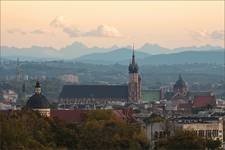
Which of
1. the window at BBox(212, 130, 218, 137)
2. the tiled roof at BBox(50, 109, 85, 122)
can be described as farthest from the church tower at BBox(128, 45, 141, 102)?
the window at BBox(212, 130, 218, 137)

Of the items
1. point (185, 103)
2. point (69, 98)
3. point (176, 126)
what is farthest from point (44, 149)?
point (69, 98)

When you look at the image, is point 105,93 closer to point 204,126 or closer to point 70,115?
point 70,115

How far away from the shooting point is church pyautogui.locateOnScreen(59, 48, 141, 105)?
151 m

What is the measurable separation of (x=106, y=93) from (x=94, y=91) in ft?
6.88

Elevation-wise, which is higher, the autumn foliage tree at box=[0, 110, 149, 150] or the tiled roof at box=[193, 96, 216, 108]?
the tiled roof at box=[193, 96, 216, 108]

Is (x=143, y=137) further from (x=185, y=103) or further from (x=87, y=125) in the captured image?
(x=185, y=103)

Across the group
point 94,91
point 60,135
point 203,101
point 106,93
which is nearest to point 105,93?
point 106,93

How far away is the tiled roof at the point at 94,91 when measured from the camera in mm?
156750

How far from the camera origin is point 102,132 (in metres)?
64.0

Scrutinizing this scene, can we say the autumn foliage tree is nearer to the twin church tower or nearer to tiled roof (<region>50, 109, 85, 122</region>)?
tiled roof (<region>50, 109, 85, 122</region>)

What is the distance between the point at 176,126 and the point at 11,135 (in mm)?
27496

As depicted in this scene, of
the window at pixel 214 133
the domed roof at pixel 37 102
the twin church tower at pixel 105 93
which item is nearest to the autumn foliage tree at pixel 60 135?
the window at pixel 214 133

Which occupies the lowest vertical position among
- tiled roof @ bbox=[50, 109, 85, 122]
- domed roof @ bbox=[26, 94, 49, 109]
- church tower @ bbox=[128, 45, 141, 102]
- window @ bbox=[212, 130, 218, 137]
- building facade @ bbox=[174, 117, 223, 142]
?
window @ bbox=[212, 130, 218, 137]

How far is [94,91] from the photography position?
16025cm
